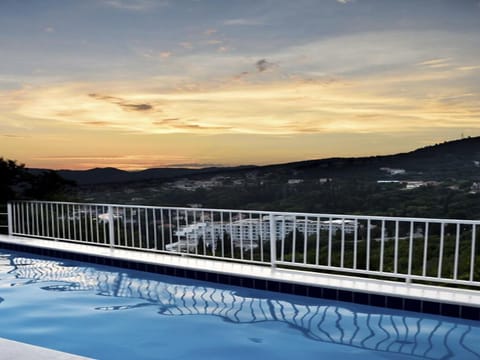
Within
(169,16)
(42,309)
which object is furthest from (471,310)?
(169,16)

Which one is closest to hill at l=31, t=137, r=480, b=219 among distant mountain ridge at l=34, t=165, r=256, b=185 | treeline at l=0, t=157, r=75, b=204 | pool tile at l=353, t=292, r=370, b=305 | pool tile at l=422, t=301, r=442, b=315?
distant mountain ridge at l=34, t=165, r=256, b=185

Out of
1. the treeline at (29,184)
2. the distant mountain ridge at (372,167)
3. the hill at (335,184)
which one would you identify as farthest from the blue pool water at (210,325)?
the distant mountain ridge at (372,167)

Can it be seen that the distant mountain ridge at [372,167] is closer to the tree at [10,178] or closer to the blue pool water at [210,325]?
the tree at [10,178]

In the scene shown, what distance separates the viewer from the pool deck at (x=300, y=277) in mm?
4699

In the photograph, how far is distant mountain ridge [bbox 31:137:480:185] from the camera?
47.8ft

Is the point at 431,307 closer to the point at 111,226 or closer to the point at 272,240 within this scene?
the point at 272,240

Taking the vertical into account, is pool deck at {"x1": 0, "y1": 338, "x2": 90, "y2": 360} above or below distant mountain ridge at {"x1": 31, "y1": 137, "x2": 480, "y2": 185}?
below

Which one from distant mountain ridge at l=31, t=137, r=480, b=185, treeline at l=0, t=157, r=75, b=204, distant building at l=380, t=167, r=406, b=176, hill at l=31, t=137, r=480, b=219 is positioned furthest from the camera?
distant building at l=380, t=167, r=406, b=176

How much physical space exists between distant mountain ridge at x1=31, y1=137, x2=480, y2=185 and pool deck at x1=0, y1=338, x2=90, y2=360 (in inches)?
435

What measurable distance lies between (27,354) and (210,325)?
191 cm

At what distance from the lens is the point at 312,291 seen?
5.26 metres

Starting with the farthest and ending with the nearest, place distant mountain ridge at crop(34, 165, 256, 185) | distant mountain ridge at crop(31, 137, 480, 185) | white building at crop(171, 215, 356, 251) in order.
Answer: distant mountain ridge at crop(31, 137, 480, 185) → distant mountain ridge at crop(34, 165, 256, 185) → white building at crop(171, 215, 356, 251)

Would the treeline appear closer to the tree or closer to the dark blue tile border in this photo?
the tree

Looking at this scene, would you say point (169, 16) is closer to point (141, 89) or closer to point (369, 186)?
point (141, 89)
